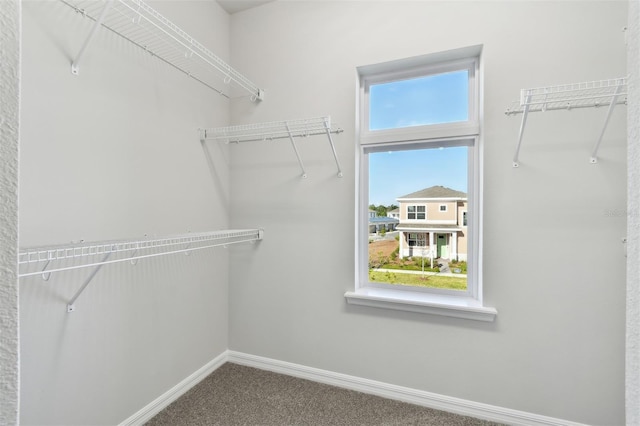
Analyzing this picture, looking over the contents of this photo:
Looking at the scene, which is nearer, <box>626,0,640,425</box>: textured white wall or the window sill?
<box>626,0,640,425</box>: textured white wall

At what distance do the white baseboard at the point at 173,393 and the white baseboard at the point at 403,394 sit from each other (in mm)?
140

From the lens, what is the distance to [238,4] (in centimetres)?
219

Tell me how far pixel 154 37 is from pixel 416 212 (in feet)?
6.09

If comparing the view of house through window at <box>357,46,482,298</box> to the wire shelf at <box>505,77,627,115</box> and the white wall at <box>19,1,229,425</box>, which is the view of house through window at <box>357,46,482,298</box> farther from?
the white wall at <box>19,1,229,425</box>

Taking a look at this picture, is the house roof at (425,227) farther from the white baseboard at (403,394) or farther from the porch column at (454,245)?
the white baseboard at (403,394)

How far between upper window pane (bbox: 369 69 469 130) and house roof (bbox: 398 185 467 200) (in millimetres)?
416

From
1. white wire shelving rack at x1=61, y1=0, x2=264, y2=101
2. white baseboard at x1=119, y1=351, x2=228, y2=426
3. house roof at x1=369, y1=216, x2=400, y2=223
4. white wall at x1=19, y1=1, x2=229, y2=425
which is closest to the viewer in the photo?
white wall at x1=19, y1=1, x2=229, y2=425

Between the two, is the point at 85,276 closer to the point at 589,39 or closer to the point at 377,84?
the point at 377,84

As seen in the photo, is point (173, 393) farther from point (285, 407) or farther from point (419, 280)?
point (419, 280)

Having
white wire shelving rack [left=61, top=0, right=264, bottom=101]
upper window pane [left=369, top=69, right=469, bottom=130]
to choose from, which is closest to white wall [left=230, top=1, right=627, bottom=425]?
upper window pane [left=369, top=69, right=469, bottom=130]

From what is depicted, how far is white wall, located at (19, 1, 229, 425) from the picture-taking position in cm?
119

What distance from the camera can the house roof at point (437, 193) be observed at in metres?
1.90

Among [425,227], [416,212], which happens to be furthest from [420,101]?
[425,227]

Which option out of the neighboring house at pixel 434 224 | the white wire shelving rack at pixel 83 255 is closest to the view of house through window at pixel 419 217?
the neighboring house at pixel 434 224
